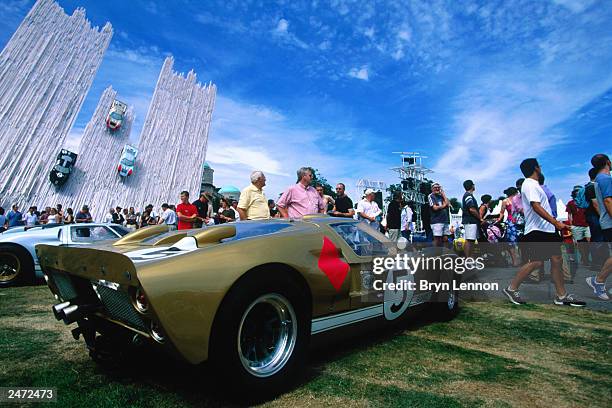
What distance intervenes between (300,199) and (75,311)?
129 inches

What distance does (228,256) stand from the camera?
73.9 inches

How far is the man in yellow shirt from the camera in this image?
5.08 metres

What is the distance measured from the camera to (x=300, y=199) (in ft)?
16.3

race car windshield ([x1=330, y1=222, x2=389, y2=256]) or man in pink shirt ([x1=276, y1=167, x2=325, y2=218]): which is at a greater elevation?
man in pink shirt ([x1=276, y1=167, x2=325, y2=218])

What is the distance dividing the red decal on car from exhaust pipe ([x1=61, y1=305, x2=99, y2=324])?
1.41 metres

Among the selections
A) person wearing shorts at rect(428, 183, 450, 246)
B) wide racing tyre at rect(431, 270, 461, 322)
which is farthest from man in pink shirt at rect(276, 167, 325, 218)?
person wearing shorts at rect(428, 183, 450, 246)

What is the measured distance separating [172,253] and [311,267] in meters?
0.87

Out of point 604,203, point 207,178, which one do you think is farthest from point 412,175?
point 604,203

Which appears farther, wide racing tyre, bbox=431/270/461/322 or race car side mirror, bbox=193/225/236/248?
wide racing tyre, bbox=431/270/461/322

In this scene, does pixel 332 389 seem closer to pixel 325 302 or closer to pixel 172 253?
pixel 325 302

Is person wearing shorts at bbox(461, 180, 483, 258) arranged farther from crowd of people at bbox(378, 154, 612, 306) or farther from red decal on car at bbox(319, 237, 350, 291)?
red decal on car at bbox(319, 237, 350, 291)

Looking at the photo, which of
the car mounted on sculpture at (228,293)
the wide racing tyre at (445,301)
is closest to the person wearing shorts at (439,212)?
the wide racing tyre at (445,301)

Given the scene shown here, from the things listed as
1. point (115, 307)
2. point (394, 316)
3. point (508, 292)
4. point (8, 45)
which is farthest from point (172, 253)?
point (8, 45)

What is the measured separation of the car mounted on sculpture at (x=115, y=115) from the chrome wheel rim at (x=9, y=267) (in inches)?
665
